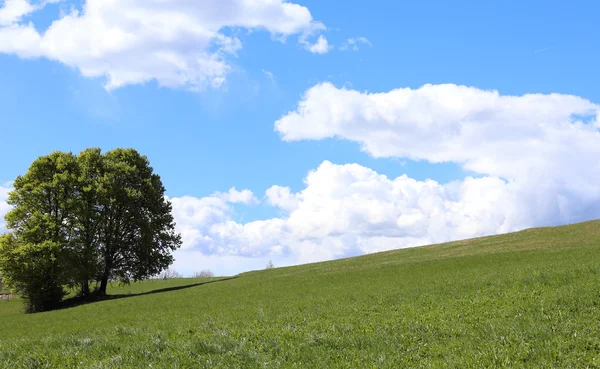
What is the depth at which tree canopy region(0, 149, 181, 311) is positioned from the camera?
2158 inches

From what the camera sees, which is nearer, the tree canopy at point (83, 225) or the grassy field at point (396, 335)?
the grassy field at point (396, 335)

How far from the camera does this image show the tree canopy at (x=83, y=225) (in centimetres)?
5481

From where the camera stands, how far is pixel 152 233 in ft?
199

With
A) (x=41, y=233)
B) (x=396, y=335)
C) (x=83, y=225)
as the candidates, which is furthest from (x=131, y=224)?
(x=396, y=335)

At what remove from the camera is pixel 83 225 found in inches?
2301

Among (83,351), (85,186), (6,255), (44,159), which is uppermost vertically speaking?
(44,159)

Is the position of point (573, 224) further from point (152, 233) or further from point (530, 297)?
point (152, 233)

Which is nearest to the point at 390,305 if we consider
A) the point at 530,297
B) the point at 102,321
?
the point at 530,297

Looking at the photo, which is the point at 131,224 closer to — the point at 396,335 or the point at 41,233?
the point at 41,233

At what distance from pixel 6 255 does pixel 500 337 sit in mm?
55674

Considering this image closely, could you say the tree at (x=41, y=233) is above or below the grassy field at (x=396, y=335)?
above

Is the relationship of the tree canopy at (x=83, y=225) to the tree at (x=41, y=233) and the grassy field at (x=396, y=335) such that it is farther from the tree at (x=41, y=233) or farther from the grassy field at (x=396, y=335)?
the grassy field at (x=396, y=335)

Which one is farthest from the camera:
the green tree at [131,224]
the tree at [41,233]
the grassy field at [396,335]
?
the green tree at [131,224]

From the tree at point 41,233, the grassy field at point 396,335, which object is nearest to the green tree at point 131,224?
the tree at point 41,233
